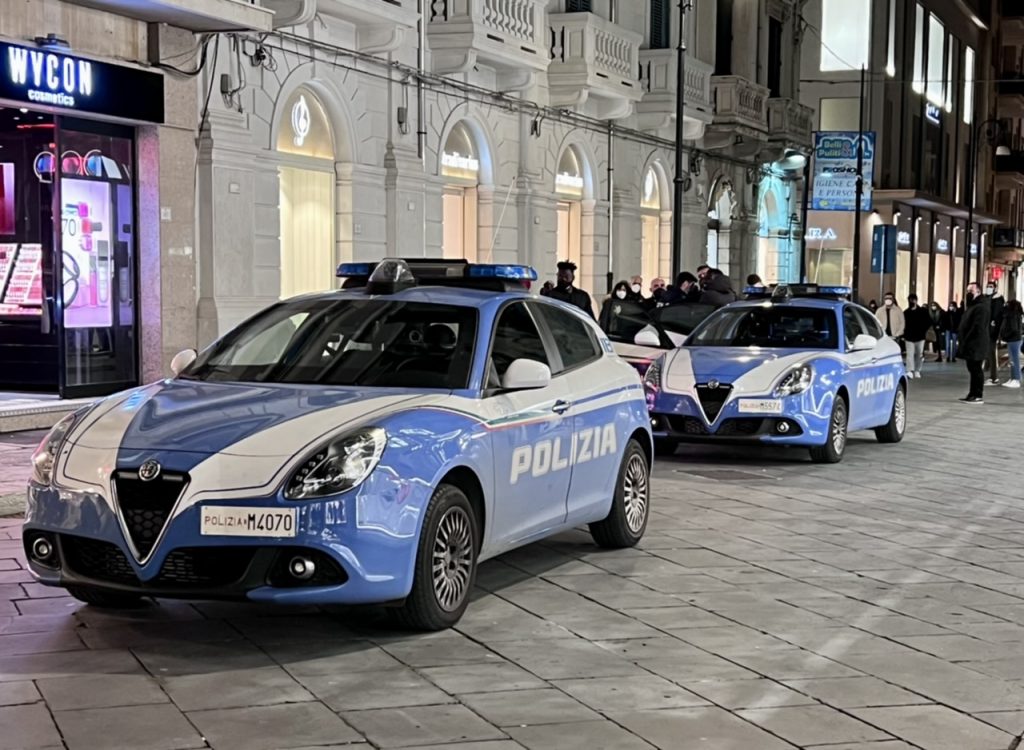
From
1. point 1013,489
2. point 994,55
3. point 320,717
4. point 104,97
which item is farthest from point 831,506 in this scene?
point 994,55

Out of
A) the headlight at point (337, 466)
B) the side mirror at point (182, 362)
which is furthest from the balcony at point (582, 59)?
the headlight at point (337, 466)

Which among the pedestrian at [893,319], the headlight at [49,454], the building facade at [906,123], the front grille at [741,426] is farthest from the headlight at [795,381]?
the building facade at [906,123]

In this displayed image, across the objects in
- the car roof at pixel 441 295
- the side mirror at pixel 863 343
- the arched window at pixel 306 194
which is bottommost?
the side mirror at pixel 863 343

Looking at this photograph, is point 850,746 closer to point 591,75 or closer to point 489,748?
point 489,748

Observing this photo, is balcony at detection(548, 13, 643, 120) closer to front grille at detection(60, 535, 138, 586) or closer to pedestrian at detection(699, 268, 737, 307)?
pedestrian at detection(699, 268, 737, 307)

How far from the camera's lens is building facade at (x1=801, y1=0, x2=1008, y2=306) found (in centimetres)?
5088

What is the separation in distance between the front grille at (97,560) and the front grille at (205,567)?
0.62 ft

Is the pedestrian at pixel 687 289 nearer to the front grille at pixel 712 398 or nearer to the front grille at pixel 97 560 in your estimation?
the front grille at pixel 712 398

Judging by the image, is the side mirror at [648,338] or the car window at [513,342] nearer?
the car window at [513,342]

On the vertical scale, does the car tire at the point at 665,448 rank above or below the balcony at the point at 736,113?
below

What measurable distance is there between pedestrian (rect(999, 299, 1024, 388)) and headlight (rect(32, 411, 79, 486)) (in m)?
22.4

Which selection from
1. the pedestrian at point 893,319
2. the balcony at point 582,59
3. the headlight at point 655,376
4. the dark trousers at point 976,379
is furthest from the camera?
the pedestrian at point 893,319

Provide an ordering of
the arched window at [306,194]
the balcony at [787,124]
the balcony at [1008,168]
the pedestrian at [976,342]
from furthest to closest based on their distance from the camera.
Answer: the balcony at [1008,168] < the balcony at [787,124] < the pedestrian at [976,342] < the arched window at [306,194]

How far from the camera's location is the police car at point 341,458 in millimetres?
5910
